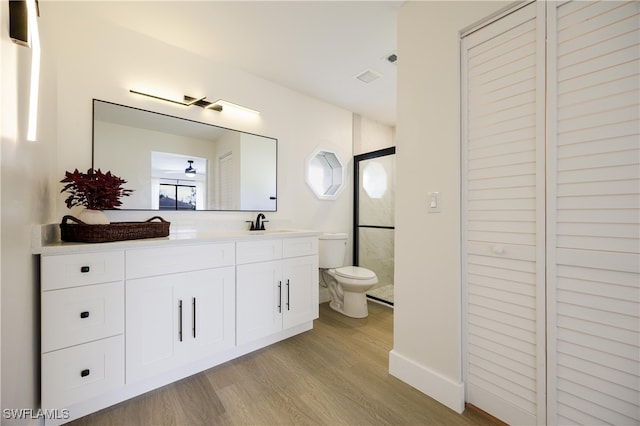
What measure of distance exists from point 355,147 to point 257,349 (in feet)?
8.63

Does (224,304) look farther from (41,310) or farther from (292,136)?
(292,136)

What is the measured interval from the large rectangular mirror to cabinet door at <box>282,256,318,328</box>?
0.72 metres

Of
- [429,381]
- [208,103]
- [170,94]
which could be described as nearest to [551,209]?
[429,381]

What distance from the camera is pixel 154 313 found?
4.92 feet

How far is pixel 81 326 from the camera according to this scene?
1284 millimetres

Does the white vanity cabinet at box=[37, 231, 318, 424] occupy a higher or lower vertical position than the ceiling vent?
lower

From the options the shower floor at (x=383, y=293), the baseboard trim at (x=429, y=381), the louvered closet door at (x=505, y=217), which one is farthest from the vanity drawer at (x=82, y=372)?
the shower floor at (x=383, y=293)

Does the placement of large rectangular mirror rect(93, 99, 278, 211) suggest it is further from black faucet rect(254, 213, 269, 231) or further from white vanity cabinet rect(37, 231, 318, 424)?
white vanity cabinet rect(37, 231, 318, 424)

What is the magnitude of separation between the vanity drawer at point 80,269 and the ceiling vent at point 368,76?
2436 mm

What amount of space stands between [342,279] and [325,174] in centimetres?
132

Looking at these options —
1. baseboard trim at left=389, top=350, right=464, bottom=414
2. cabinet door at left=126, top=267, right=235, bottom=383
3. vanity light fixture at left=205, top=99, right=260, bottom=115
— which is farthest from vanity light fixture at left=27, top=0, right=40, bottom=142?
baseboard trim at left=389, top=350, right=464, bottom=414

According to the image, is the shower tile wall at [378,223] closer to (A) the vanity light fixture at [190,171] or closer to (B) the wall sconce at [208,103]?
(B) the wall sconce at [208,103]

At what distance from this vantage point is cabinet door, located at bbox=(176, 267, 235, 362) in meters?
1.61

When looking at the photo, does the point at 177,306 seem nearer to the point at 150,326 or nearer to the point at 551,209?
the point at 150,326
